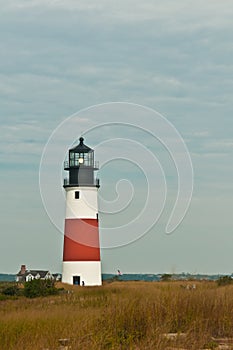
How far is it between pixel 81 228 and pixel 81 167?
367 centimetres

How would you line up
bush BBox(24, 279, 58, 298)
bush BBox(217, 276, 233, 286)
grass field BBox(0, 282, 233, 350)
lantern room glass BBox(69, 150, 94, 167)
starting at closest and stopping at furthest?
grass field BBox(0, 282, 233, 350), bush BBox(217, 276, 233, 286), bush BBox(24, 279, 58, 298), lantern room glass BBox(69, 150, 94, 167)

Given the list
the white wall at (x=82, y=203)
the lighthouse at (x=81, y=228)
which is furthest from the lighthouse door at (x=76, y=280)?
the white wall at (x=82, y=203)

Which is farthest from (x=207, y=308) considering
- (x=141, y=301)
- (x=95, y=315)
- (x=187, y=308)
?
(x=95, y=315)

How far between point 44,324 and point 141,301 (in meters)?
1.91

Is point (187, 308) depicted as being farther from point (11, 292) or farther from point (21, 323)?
point (11, 292)

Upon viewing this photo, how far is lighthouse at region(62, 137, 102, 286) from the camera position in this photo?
129 feet

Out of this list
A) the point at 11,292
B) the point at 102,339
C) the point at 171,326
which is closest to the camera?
the point at 102,339

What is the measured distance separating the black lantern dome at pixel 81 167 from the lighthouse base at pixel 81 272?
4.51m

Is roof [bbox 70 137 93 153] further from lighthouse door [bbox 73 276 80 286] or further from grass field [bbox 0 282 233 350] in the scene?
grass field [bbox 0 282 233 350]

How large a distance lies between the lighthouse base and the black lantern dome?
14.8 feet

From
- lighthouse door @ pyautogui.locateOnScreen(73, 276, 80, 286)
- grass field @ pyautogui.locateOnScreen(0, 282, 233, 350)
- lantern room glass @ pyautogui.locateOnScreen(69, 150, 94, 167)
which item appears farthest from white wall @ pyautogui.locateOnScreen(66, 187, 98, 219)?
grass field @ pyautogui.locateOnScreen(0, 282, 233, 350)

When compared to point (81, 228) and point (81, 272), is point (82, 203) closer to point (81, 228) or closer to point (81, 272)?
point (81, 228)

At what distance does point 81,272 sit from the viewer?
39.4 m

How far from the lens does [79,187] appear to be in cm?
4109
